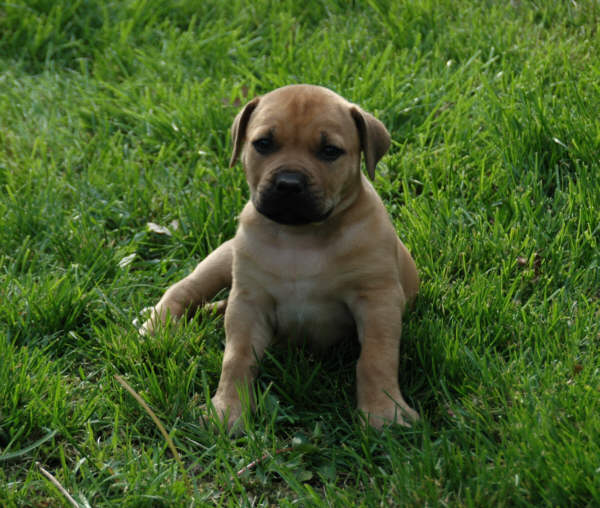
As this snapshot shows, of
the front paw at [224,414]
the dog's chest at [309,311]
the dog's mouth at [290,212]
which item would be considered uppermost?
the dog's mouth at [290,212]

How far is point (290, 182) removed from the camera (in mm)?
3619

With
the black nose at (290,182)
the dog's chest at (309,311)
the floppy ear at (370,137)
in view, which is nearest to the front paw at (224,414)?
the dog's chest at (309,311)

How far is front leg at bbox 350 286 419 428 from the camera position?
11.6ft

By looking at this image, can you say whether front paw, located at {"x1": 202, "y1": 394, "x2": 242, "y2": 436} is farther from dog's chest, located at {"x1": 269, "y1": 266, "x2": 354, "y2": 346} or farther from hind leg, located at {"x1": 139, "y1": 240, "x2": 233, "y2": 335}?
hind leg, located at {"x1": 139, "y1": 240, "x2": 233, "y2": 335}

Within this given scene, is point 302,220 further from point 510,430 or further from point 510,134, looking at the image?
point 510,134

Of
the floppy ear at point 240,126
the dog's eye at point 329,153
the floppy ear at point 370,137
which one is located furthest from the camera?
the floppy ear at point 240,126

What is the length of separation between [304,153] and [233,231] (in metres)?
1.44

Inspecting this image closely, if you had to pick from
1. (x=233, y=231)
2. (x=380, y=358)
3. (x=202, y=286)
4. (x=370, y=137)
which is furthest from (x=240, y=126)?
(x=380, y=358)

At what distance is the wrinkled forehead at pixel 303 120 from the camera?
377cm

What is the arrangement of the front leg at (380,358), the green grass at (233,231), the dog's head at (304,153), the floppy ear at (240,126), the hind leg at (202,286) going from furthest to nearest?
the hind leg at (202,286), the floppy ear at (240,126), the dog's head at (304,153), the front leg at (380,358), the green grass at (233,231)

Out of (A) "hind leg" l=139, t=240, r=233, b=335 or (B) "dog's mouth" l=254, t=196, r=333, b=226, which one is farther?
(A) "hind leg" l=139, t=240, r=233, b=335

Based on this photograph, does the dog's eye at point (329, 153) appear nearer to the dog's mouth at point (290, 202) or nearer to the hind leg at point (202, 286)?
the dog's mouth at point (290, 202)

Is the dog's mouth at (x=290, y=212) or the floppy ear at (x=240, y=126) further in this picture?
the floppy ear at (x=240, y=126)

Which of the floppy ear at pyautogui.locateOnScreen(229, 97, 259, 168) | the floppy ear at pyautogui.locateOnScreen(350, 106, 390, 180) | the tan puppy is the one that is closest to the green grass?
the tan puppy
